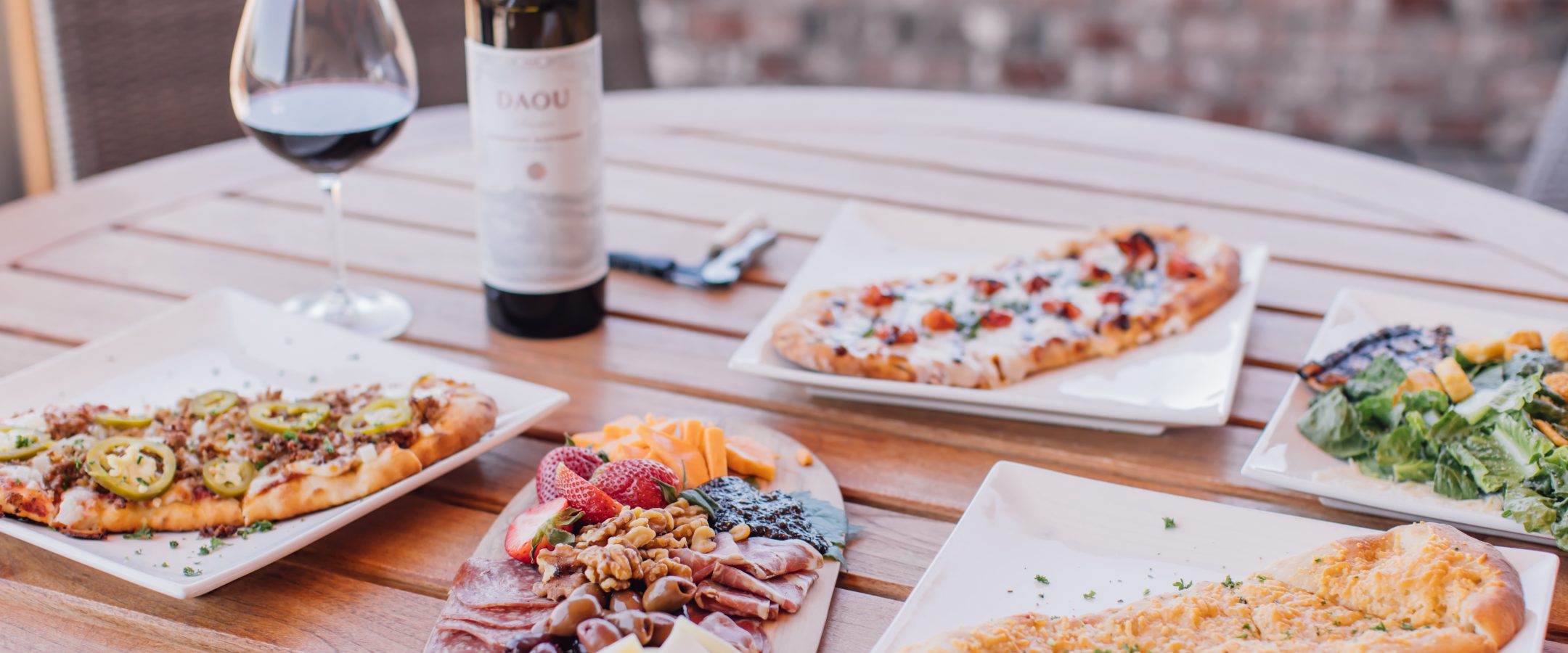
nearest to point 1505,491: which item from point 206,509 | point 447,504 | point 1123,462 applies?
point 1123,462

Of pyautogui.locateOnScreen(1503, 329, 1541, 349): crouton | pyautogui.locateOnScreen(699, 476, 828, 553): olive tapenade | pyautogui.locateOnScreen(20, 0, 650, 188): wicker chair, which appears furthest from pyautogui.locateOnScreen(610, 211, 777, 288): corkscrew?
pyautogui.locateOnScreen(20, 0, 650, 188): wicker chair

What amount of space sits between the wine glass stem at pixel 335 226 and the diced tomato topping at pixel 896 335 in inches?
32.5

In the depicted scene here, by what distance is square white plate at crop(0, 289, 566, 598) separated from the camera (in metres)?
1.43

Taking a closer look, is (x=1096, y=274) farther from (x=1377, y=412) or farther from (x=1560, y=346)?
(x=1560, y=346)

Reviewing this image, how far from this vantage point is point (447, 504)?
1.45 m

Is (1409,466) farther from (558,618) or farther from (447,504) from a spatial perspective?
(447,504)

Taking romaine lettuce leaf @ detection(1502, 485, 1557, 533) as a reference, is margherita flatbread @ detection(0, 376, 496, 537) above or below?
below

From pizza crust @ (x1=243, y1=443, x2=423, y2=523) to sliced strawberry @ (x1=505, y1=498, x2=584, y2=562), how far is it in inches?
6.2

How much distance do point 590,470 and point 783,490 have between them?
237 mm

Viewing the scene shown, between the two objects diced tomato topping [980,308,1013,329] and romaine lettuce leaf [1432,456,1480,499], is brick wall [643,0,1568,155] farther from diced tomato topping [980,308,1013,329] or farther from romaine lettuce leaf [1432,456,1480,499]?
romaine lettuce leaf [1432,456,1480,499]

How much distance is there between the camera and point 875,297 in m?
Answer: 1.82

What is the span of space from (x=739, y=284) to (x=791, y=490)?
67cm

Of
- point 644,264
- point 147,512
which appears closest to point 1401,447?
point 644,264

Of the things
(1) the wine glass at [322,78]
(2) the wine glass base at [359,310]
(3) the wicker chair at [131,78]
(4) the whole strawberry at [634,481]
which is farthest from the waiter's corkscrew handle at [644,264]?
(3) the wicker chair at [131,78]
